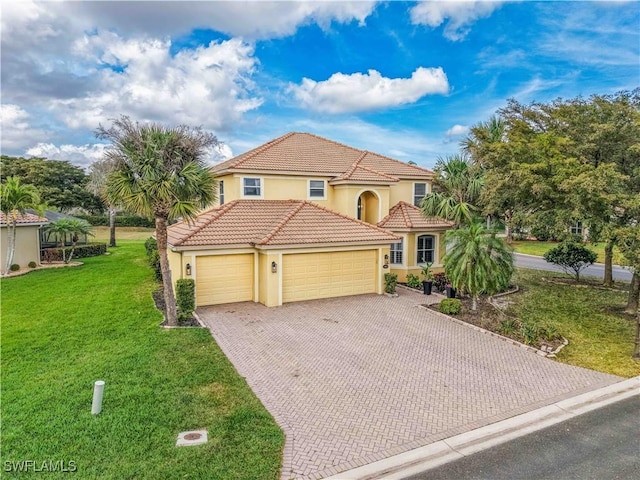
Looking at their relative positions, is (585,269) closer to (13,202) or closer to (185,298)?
(185,298)

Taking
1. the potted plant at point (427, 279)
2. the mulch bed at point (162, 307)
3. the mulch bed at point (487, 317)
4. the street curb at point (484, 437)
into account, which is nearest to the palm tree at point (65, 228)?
the mulch bed at point (162, 307)

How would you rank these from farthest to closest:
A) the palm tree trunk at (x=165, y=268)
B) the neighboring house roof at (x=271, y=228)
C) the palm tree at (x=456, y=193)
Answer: the palm tree at (x=456, y=193) → the neighboring house roof at (x=271, y=228) → the palm tree trunk at (x=165, y=268)

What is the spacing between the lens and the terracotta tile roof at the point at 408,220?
2189cm

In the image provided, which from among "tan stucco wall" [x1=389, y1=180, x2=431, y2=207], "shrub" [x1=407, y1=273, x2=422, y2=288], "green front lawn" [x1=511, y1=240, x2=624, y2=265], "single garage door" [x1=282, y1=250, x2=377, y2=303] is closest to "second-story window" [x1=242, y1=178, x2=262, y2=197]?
"single garage door" [x1=282, y1=250, x2=377, y2=303]

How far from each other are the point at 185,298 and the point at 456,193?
51.6 feet

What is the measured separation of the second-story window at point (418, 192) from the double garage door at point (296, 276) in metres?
7.64

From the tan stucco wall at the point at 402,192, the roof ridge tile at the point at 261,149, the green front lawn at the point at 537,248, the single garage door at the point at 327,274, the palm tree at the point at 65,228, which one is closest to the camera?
the single garage door at the point at 327,274

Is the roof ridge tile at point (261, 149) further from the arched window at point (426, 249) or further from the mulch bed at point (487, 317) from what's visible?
the mulch bed at point (487, 317)

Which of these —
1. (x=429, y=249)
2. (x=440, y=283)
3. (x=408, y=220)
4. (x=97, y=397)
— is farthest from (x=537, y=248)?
(x=97, y=397)

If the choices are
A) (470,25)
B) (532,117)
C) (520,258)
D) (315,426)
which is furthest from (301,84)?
(520,258)

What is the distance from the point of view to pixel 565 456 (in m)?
6.86

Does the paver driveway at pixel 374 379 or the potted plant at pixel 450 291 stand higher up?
the potted plant at pixel 450 291

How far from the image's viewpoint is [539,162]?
1606cm

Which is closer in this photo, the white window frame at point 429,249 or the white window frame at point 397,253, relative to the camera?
the white window frame at point 397,253
